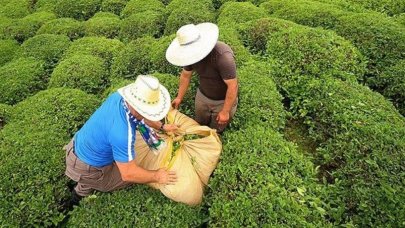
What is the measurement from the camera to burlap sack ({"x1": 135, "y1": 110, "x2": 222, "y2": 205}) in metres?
5.14

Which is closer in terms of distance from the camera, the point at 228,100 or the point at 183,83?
the point at 228,100

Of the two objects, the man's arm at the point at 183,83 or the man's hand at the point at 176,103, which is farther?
the man's hand at the point at 176,103

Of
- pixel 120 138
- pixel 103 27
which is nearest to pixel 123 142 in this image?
pixel 120 138

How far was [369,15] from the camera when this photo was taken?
910cm

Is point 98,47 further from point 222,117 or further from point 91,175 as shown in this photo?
point 91,175

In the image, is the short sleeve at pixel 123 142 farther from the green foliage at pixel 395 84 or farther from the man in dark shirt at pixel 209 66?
the green foliage at pixel 395 84

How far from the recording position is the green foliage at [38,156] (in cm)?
557

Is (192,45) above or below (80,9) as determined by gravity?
above

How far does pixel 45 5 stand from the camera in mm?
13430

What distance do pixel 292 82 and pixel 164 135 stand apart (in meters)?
3.26

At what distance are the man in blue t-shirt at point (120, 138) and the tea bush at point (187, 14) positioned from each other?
533 cm

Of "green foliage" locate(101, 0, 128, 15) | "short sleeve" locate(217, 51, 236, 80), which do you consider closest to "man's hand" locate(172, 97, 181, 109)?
"short sleeve" locate(217, 51, 236, 80)

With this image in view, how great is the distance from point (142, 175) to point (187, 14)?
6512 mm

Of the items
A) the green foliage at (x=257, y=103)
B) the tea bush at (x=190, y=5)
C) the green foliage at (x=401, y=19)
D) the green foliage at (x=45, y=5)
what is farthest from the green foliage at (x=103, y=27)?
the green foliage at (x=401, y=19)
